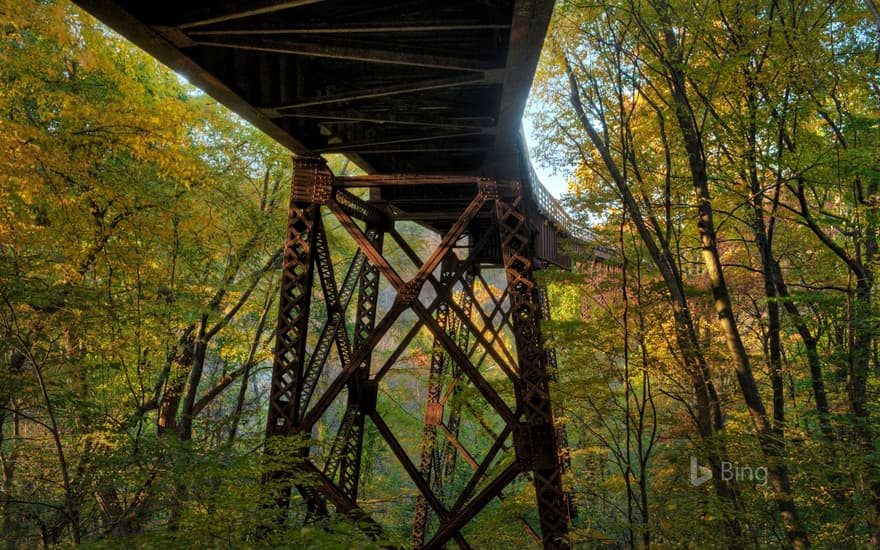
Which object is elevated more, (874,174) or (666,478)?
(874,174)

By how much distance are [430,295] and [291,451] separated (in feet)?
163

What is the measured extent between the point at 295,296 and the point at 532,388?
3.44 meters

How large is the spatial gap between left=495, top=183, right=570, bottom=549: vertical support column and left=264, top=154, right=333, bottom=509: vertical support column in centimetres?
265

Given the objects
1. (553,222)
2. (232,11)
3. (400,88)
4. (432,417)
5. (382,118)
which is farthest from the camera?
(553,222)

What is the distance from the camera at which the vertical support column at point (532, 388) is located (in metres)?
6.32

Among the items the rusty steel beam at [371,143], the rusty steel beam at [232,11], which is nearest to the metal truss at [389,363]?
the rusty steel beam at [371,143]

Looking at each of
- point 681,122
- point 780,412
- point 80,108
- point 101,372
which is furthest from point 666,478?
point 80,108

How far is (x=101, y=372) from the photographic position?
8.20 meters

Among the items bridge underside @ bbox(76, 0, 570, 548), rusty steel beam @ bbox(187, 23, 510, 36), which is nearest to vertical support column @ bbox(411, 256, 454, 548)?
bridge underside @ bbox(76, 0, 570, 548)

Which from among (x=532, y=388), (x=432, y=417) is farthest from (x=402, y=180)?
(x=432, y=417)

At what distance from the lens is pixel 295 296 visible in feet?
22.6

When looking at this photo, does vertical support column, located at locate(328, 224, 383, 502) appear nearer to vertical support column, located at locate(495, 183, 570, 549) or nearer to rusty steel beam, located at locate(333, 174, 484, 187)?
rusty steel beam, located at locate(333, 174, 484, 187)

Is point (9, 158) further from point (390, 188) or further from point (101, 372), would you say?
point (390, 188)

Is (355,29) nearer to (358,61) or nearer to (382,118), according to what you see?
(358,61)
